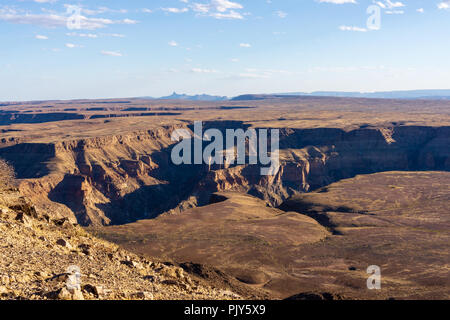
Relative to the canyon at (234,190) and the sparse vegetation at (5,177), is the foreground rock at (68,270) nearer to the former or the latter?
the sparse vegetation at (5,177)

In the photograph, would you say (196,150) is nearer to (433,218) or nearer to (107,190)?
(107,190)

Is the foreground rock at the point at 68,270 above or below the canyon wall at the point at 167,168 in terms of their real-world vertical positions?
above

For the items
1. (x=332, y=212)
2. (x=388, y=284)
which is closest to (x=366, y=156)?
(x=332, y=212)

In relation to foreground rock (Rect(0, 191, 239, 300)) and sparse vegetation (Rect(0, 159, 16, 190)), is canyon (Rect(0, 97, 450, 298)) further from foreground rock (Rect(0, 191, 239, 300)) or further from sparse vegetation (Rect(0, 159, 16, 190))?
foreground rock (Rect(0, 191, 239, 300))

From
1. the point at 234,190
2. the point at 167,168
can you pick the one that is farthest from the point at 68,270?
the point at 167,168

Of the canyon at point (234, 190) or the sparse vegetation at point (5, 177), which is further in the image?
the canyon at point (234, 190)

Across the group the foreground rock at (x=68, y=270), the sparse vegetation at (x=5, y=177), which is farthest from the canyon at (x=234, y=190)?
the foreground rock at (x=68, y=270)

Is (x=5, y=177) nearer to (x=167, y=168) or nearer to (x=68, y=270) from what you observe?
(x=68, y=270)

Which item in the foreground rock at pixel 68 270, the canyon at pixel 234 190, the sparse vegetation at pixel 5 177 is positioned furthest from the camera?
the canyon at pixel 234 190

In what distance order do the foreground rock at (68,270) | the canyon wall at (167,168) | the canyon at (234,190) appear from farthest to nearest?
the canyon wall at (167,168) → the canyon at (234,190) → the foreground rock at (68,270)
